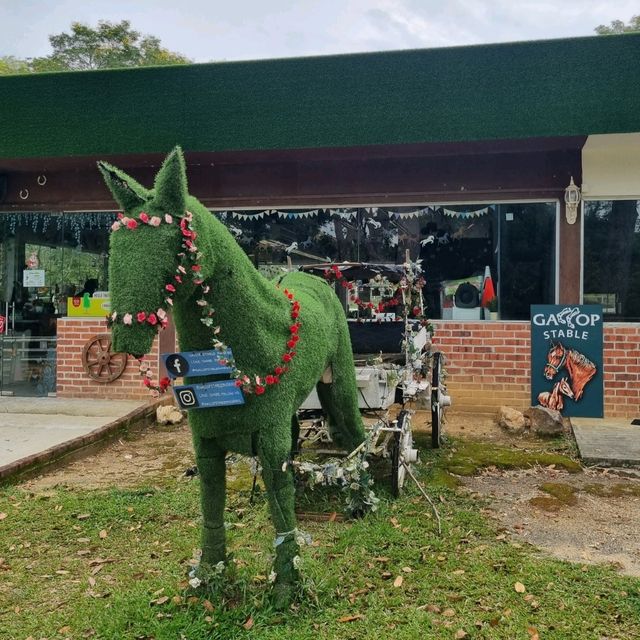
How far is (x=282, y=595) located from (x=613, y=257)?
7.34 m

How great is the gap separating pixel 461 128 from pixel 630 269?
11.0ft

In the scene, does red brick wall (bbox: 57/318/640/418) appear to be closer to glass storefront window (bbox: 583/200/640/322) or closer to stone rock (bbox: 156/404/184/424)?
glass storefront window (bbox: 583/200/640/322)

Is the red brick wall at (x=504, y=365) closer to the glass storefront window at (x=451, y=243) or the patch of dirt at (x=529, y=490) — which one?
the glass storefront window at (x=451, y=243)

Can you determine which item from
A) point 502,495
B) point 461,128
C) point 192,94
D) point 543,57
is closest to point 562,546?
point 502,495

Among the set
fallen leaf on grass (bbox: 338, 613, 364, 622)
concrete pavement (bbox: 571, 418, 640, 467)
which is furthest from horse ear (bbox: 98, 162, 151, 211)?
concrete pavement (bbox: 571, 418, 640, 467)

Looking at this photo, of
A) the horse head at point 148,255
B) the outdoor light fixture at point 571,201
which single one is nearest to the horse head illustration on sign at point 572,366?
the outdoor light fixture at point 571,201

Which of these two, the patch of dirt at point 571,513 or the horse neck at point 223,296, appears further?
the patch of dirt at point 571,513

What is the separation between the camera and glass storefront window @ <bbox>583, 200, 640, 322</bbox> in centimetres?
859

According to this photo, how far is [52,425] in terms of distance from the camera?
7.86 m

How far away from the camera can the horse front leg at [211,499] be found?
3316 mm

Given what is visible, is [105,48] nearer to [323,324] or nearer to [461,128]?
[461,128]

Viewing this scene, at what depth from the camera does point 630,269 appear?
8.66 m

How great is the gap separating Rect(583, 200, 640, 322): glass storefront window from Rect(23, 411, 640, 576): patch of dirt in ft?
8.37

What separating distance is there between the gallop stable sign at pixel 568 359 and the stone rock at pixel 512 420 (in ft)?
1.17
